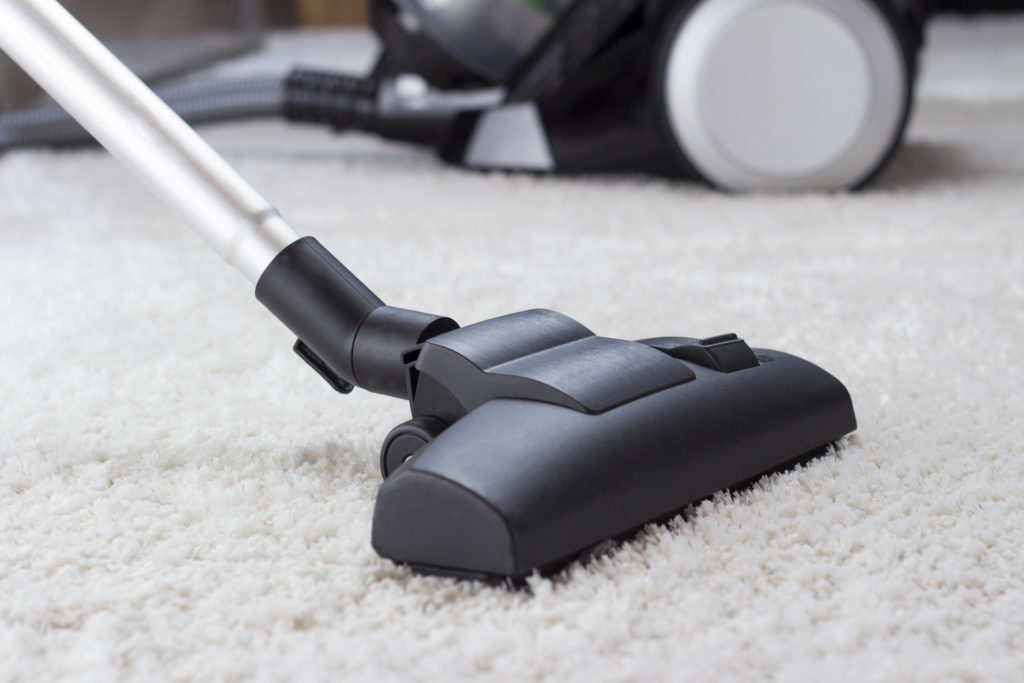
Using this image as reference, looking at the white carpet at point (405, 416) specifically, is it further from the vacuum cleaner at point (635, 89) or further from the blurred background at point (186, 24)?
the blurred background at point (186, 24)

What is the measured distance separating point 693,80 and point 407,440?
88 cm

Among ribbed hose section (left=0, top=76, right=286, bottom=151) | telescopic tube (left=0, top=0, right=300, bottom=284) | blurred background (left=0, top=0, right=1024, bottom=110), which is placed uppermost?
telescopic tube (left=0, top=0, right=300, bottom=284)

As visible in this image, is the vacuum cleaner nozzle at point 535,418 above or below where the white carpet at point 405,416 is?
above

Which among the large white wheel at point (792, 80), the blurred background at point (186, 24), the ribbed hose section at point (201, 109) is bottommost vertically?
the blurred background at point (186, 24)

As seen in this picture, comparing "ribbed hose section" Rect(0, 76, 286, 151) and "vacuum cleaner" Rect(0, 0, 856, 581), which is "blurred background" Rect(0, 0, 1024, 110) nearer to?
"ribbed hose section" Rect(0, 76, 286, 151)

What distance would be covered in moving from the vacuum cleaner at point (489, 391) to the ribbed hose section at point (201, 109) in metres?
1.04

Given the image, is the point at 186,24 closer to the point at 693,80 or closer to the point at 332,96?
the point at 332,96

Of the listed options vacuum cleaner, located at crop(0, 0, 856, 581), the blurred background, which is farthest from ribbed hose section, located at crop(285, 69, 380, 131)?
vacuum cleaner, located at crop(0, 0, 856, 581)

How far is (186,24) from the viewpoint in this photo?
3350 millimetres

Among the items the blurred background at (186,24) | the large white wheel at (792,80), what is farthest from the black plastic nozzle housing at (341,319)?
the blurred background at (186,24)

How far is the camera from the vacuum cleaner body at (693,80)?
4.04 ft

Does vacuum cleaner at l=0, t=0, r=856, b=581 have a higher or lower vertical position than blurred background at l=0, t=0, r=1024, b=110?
higher

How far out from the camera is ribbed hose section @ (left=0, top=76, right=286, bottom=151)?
5.17 feet

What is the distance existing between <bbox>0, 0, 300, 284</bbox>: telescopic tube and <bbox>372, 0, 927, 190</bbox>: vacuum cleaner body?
0.82 metres
